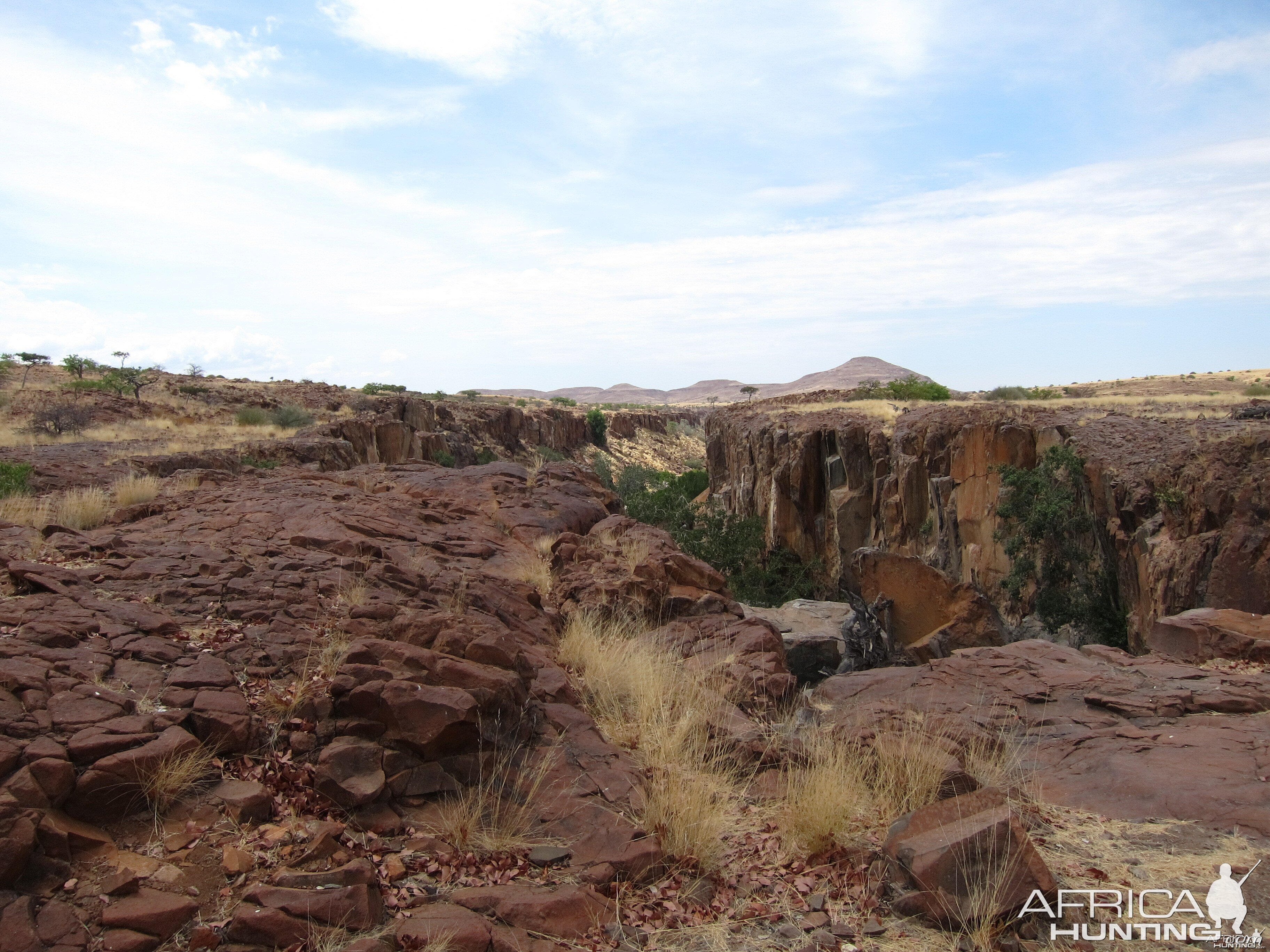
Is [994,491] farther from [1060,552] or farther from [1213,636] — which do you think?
[1213,636]

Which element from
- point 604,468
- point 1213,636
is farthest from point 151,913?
point 604,468

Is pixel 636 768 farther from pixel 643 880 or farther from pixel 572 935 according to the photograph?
pixel 572 935

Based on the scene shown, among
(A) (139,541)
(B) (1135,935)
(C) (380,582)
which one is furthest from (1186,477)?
(A) (139,541)

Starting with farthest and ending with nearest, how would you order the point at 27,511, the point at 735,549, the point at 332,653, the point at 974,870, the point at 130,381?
the point at 130,381 → the point at 735,549 → the point at 27,511 → the point at 332,653 → the point at 974,870

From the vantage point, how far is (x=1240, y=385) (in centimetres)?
3881

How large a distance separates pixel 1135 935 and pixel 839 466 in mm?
22059

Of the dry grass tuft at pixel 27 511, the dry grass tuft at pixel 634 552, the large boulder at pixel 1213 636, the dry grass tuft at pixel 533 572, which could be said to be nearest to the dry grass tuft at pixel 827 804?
the dry grass tuft at pixel 533 572

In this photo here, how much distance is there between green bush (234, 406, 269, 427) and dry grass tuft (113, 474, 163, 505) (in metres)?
18.9

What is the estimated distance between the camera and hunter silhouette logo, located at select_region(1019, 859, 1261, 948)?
11.3 feet

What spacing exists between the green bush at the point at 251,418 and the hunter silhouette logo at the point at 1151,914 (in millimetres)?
27597

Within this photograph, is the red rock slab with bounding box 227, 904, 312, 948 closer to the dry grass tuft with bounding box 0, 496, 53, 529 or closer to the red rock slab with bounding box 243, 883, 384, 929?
the red rock slab with bounding box 243, 883, 384, 929

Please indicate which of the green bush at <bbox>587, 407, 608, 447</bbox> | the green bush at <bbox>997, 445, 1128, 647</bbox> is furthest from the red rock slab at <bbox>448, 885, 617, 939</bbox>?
the green bush at <bbox>587, 407, 608, 447</bbox>

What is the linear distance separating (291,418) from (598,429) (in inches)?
1393

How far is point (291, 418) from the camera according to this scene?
29.6 m
